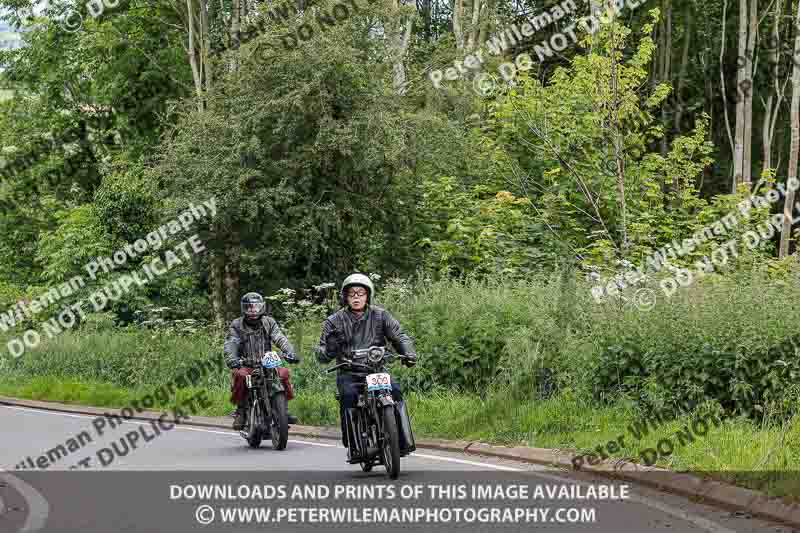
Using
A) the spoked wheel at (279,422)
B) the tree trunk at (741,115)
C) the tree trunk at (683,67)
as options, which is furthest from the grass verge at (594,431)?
the tree trunk at (683,67)

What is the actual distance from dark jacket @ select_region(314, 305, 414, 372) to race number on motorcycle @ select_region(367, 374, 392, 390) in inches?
26.4

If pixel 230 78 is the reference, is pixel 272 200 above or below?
below

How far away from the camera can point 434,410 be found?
16719 millimetres

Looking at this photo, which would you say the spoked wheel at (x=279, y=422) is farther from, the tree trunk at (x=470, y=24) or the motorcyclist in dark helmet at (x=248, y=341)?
the tree trunk at (x=470, y=24)

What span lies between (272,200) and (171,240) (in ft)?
12.4

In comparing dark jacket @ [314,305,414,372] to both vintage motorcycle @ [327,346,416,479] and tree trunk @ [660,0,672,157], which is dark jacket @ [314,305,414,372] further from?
tree trunk @ [660,0,672,157]

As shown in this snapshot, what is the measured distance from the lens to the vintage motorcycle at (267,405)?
599 inches

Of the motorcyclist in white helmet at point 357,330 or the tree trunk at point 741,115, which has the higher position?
the tree trunk at point 741,115

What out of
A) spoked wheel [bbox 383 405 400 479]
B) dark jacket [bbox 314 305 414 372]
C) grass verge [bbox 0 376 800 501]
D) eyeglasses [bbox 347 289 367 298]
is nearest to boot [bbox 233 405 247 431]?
grass verge [bbox 0 376 800 501]

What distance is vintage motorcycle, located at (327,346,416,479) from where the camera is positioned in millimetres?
11531

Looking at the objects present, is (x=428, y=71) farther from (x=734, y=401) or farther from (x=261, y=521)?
(x=261, y=521)

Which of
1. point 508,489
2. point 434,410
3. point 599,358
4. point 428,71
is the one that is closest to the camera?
point 508,489

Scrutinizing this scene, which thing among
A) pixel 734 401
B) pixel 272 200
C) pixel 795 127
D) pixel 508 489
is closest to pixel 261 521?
pixel 508 489

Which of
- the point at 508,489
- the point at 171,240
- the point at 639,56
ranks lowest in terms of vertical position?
the point at 508,489
